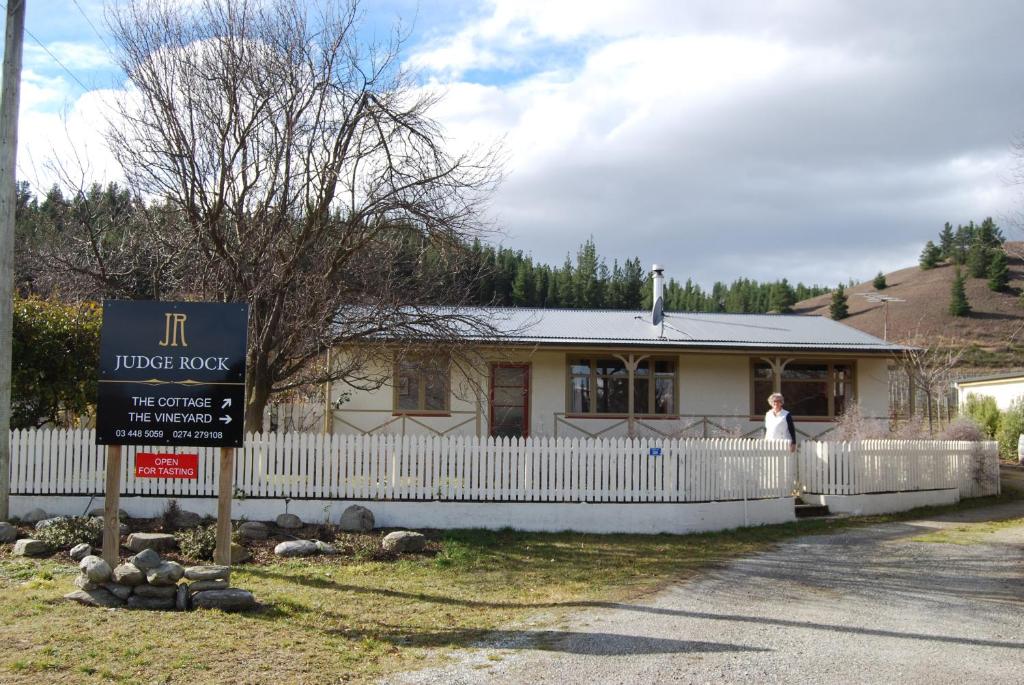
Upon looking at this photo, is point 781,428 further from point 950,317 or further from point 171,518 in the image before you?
point 950,317

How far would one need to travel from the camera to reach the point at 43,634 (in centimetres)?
Result: 597

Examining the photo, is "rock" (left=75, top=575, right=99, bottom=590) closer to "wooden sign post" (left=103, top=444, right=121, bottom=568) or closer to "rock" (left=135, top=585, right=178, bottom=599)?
"rock" (left=135, top=585, right=178, bottom=599)

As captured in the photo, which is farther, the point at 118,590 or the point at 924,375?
the point at 924,375

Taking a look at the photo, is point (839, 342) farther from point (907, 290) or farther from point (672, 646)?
point (907, 290)

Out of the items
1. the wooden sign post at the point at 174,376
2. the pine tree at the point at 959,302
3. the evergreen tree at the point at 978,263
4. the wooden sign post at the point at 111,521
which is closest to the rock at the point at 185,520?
the wooden sign post at the point at 174,376

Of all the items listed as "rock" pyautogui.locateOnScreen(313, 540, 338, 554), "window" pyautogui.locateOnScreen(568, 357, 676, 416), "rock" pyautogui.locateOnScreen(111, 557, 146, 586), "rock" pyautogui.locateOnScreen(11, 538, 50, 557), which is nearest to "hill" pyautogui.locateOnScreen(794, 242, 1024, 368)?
"window" pyautogui.locateOnScreen(568, 357, 676, 416)

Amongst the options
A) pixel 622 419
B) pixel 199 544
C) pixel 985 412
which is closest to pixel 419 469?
pixel 199 544

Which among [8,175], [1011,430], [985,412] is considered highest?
[8,175]

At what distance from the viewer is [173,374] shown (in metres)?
8.04

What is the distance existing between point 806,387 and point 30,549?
16.4 m

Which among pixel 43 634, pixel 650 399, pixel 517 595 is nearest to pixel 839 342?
pixel 650 399

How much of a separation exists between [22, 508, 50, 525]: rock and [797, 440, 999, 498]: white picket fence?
34.0ft

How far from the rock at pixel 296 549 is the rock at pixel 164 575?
2.60 m

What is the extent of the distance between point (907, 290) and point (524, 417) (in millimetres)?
72187
